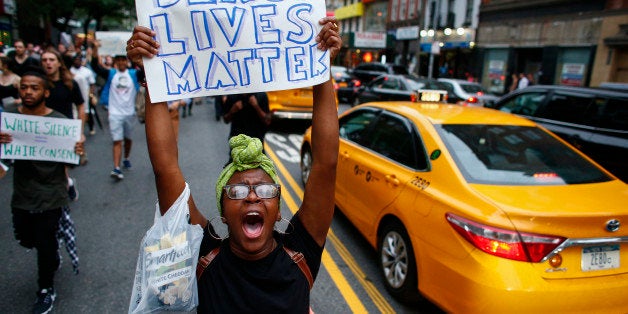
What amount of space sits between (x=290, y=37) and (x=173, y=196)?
0.86 meters

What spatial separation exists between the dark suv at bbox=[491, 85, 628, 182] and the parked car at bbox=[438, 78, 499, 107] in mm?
6904

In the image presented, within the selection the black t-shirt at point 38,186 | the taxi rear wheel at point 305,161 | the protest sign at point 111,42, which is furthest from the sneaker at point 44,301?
Answer: the protest sign at point 111,42

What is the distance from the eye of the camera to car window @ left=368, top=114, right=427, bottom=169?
12.4 feet

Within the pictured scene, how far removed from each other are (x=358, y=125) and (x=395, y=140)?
114 centimetres

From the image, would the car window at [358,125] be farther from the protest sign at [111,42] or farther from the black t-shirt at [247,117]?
the protest sign at [111,42]

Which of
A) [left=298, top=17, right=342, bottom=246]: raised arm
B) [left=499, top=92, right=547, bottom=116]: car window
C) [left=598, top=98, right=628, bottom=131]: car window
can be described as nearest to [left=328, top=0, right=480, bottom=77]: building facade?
[left=499, top=92, right=547, bottom=116]: car window

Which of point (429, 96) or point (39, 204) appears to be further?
point (429, 96)

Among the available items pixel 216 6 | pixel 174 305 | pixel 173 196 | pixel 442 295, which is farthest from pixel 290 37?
pixel 442 295

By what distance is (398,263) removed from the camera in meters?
3.54

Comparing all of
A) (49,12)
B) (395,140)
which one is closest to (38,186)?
(395,140)

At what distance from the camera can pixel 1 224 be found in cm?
482

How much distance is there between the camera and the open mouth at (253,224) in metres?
1.57

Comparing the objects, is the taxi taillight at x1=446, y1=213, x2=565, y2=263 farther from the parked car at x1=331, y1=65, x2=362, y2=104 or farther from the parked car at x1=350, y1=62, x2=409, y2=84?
the parked car at x1=350, y1=62, x2=409, y2=84

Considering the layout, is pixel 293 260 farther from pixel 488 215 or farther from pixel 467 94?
pixel 467 94
